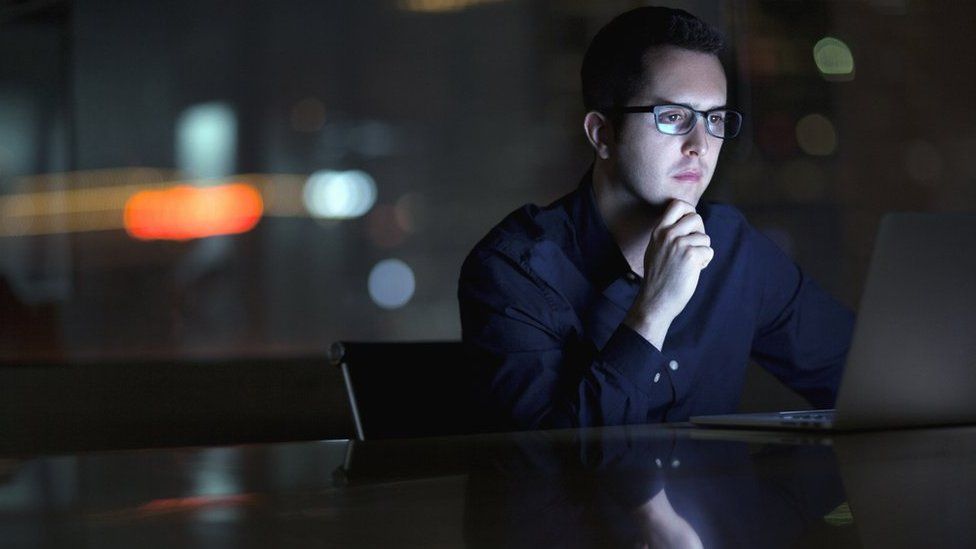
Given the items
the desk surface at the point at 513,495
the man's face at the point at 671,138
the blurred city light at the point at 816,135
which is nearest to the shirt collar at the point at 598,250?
the man's face at the point at 671,138

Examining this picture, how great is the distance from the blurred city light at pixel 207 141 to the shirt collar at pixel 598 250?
2680 mm

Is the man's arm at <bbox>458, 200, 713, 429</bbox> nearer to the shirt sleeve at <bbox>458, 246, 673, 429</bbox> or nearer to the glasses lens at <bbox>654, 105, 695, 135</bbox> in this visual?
the shirt sleeve at <bbox>458, 246, 673, 429</bbox>

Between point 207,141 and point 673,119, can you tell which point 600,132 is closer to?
point 673,119

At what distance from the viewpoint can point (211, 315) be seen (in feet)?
14.7

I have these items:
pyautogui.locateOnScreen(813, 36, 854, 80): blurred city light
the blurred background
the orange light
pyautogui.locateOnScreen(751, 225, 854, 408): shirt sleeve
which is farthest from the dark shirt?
the orange light

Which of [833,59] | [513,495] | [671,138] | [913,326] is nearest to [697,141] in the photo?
[671,138]

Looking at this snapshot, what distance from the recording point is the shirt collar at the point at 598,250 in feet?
6.43

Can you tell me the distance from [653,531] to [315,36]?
4.00m

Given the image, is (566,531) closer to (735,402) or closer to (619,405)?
(619,405)

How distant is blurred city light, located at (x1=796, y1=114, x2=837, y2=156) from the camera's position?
13.2ft

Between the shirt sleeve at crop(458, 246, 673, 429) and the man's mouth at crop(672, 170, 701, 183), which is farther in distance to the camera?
the man's mouth at crop(672, 170, 701, 183)

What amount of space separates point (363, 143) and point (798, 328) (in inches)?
97.8

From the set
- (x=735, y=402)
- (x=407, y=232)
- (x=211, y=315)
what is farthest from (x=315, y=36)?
(x=735, y=402)

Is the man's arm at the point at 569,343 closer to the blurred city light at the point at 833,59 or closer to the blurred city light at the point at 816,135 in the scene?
the blurred city light at the point at 816,135
